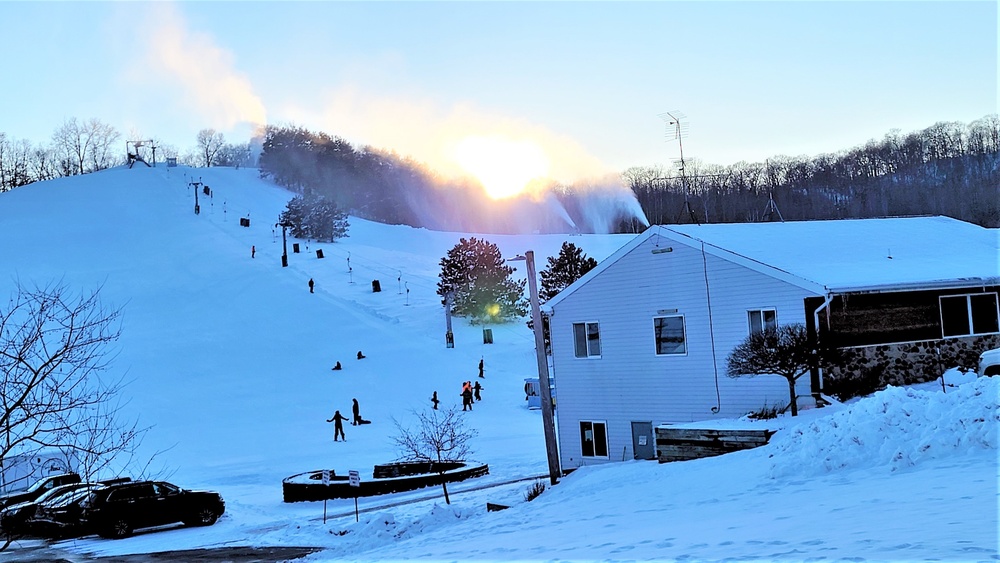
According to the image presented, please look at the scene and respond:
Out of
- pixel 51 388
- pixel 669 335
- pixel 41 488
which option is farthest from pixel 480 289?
pixel 51 388

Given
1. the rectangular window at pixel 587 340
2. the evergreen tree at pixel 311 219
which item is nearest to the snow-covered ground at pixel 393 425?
the evergreen tree at pixel 311 219

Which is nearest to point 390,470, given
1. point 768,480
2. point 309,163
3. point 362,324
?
point 768,480

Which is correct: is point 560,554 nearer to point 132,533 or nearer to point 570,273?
point 132,533

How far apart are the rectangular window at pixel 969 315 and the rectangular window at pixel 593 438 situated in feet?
32.1

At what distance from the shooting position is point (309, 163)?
15288 cm

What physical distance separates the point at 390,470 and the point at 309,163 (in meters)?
128

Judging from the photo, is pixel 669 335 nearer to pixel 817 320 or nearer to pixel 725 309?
pixel 725 309

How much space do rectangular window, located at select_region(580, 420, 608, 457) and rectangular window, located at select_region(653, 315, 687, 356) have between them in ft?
10.3

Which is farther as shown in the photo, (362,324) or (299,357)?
(362,324)

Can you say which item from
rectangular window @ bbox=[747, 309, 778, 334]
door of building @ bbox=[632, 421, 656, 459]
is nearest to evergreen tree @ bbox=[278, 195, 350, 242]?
door of building @ bbox=[632, 421, 656, 459]

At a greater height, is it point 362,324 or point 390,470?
point 362,324

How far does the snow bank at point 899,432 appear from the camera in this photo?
42.2 ft

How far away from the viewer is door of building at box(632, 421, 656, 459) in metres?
26.9

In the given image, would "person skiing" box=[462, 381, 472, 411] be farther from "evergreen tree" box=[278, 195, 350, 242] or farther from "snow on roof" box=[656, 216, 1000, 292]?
"evergreen tree" box=[278, 195, 350, 242]
